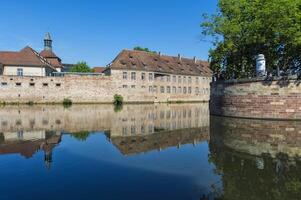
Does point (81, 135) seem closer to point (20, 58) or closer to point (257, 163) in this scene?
point (257, 163)

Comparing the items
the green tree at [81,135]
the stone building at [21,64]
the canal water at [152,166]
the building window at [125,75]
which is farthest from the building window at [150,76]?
the canal water at [152,166]

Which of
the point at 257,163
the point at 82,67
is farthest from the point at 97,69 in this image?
the point at 257,163

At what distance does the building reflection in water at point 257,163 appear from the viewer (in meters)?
6.70

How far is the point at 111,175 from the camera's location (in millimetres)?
8242

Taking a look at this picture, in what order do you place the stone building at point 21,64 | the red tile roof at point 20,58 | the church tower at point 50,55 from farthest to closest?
the church tower at point 50,55 → the red tile roof at point 20,58 → the stone building at point 21,64

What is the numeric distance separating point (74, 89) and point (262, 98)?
3616 cm

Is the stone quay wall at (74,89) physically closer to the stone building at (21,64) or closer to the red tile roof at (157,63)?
the red tile roof at (157,63)

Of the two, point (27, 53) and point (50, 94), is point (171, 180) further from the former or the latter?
point (27, 53)

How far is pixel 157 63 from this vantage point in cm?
6209

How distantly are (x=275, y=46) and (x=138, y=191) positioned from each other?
77.8ft

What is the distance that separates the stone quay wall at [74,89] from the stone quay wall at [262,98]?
30.5 meters

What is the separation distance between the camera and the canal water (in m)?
6.79

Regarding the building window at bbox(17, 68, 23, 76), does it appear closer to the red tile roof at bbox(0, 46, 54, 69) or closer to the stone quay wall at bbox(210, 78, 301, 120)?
the red tile roof at bbox(0, 46, 54, 69)

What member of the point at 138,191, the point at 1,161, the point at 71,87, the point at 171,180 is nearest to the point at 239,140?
the point at 171,180
